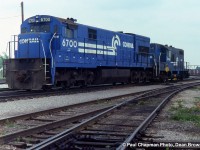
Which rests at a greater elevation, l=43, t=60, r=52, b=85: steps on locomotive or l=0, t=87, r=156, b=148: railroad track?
l=43, t=60, r=52, b=85: steps on locomotive

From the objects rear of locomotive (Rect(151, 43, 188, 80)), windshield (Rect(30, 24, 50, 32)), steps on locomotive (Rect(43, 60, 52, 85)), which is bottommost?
steps on locomotive (Rect(43, 60, 52, 85))

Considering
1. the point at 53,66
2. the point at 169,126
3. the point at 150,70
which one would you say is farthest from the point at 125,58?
the point at 169,126

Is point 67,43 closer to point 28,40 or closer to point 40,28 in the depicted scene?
point 40,28

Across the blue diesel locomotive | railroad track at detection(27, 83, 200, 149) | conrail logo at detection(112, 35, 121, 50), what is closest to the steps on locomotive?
the blue diesel locomotive

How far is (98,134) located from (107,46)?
17.2 metres

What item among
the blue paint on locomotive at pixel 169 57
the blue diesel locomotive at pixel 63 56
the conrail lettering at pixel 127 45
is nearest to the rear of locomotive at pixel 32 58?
the blue diesel locomotive at pixel 63 56

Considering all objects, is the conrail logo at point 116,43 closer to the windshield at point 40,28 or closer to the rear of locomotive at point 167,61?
the rear of locomotive at point 167,61

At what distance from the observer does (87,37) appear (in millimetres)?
20844

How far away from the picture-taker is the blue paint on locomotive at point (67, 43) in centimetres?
1777

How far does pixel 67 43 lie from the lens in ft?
60.8

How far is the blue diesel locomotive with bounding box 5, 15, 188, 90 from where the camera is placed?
17.2m

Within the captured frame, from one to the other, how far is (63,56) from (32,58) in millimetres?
1835

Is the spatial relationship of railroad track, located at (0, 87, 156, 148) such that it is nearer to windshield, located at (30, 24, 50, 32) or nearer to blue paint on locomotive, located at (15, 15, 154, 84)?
blue paint on locomotive, located at (15, 15, 154, 84)

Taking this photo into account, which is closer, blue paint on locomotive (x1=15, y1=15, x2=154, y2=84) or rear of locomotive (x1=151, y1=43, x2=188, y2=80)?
blue paint on locomotive (x1=15, y1=15, x2=154, y2=84)
